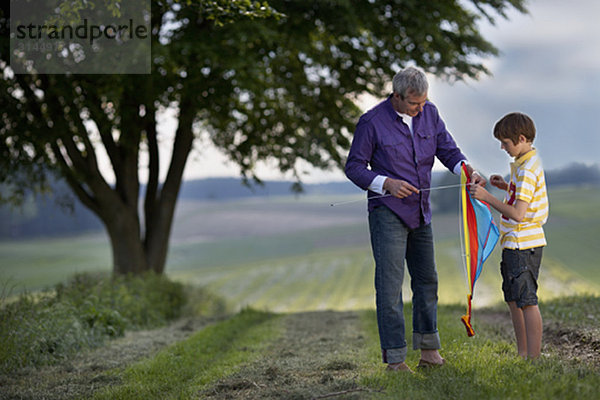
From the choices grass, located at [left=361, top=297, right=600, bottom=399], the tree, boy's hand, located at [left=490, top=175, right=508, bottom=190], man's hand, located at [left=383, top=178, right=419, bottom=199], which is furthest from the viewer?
the tree

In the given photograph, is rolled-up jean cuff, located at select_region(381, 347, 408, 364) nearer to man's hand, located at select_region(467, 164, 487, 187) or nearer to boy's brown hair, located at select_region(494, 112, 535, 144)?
man's hand, located at select_region(467, 164, 487, 187)

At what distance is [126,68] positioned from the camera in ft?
33.8

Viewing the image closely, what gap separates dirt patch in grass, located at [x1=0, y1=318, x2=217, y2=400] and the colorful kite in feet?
10.5

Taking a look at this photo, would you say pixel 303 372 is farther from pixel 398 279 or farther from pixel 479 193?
pixel 479 193

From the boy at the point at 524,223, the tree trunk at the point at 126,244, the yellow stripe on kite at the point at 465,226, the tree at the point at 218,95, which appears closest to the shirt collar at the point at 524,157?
the boy at the point at 524,223

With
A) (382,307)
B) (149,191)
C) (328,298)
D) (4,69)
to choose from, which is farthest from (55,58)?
(328,298)

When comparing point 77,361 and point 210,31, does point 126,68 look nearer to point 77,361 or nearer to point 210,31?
point 210,31

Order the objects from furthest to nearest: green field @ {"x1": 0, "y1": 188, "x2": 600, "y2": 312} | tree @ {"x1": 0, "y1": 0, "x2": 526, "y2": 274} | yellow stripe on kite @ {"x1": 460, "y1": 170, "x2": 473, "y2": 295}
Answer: green field @ {"x1": 0, "y1": 188, "x2": 600, "y2": 312}
tree @ {"x1": 0, "y1": 0, "x2": 526, "y2": 274}
yellow stripe on kite @ {"x1": 460, "y1": 170, "x2": 473, "y2": 295}

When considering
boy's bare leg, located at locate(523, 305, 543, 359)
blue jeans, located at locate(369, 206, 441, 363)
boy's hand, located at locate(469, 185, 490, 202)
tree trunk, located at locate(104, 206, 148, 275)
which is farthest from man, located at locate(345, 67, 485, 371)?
tree trunk, located at locate(104, 206, 148, 275)

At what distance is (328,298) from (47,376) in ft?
88.4

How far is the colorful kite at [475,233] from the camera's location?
4.75m

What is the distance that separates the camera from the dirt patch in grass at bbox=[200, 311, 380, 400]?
3908 millimetres

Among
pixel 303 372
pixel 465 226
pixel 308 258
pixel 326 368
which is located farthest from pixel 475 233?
pixel 308 258

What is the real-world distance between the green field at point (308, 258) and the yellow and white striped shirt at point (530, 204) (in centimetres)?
2007
